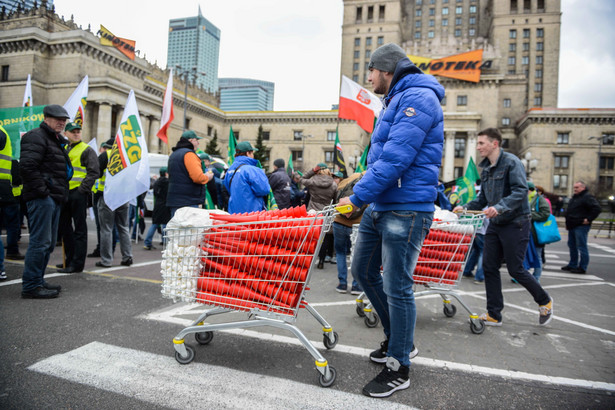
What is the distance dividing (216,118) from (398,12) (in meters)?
47.8

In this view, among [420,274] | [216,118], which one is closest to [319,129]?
[216,118]

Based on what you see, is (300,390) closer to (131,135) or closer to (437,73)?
(131,135)

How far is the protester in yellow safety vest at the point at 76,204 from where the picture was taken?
5855 mm

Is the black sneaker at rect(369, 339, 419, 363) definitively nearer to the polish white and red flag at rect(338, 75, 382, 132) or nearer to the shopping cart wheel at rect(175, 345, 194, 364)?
the shopping cart wheel at rect(175, 345, 194, 364)

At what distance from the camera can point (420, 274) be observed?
407 centimetres

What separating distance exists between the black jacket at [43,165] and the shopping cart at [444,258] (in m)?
4.27

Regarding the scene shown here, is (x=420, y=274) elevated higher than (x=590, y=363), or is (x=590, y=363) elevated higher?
(x=420, y=274)

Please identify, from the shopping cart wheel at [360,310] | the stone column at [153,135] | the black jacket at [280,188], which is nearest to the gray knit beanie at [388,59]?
the shopping cart wheel at [360,310]

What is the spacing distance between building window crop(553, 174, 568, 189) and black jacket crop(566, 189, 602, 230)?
6230 cm

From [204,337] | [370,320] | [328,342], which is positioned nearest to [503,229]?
[370,320]

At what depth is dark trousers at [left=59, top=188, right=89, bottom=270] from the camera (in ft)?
19.2

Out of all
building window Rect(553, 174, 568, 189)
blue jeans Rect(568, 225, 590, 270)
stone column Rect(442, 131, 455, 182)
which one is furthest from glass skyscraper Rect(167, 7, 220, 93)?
blue jeans Rect(568, 225, 590, 270)

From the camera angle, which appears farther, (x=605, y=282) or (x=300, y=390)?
(x=605, y=282)

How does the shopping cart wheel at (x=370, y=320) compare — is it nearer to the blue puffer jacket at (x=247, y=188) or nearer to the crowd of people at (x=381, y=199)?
the crowd of people at (x=381, y=199)
